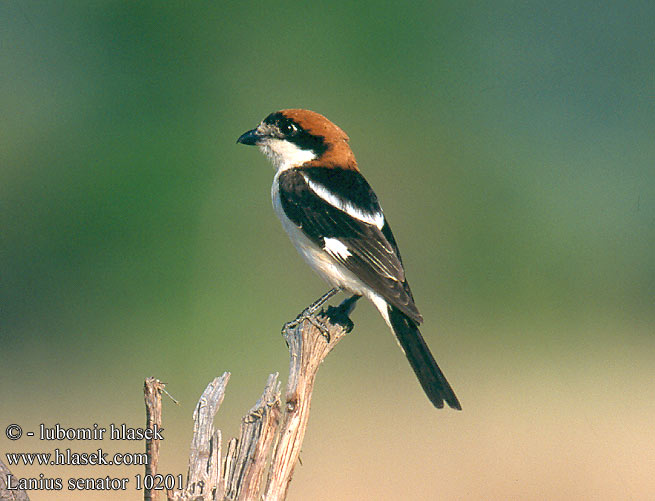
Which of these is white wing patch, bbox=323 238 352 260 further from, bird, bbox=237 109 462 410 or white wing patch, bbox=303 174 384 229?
white wing patch, bbox=303 174 384 229

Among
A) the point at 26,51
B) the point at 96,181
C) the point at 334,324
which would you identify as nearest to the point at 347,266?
the point at 334,324

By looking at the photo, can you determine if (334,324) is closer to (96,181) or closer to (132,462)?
(132,462)

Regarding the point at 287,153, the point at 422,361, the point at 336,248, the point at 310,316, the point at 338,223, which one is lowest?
the point at 422,361

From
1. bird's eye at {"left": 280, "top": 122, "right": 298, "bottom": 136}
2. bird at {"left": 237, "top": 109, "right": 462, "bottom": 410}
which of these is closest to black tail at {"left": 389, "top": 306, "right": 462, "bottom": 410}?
bird at {"left": 237, "top": 109, "right": 462, "bottom": 410}

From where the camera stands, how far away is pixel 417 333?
2721mm

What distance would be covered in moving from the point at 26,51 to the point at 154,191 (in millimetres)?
1573

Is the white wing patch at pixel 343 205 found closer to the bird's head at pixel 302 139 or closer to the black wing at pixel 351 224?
the black wing at pixel 351 224

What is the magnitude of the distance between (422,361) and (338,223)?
644mm

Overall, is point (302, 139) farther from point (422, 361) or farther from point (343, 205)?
point (422, 361)

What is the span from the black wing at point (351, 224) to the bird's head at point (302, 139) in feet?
0.29

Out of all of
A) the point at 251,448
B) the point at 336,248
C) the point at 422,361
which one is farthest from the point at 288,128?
the point at 251,448

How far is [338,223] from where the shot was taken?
2877 millimetres

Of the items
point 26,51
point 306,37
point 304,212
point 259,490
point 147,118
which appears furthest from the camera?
point 306,37

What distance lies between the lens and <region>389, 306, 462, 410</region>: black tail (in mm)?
2553
